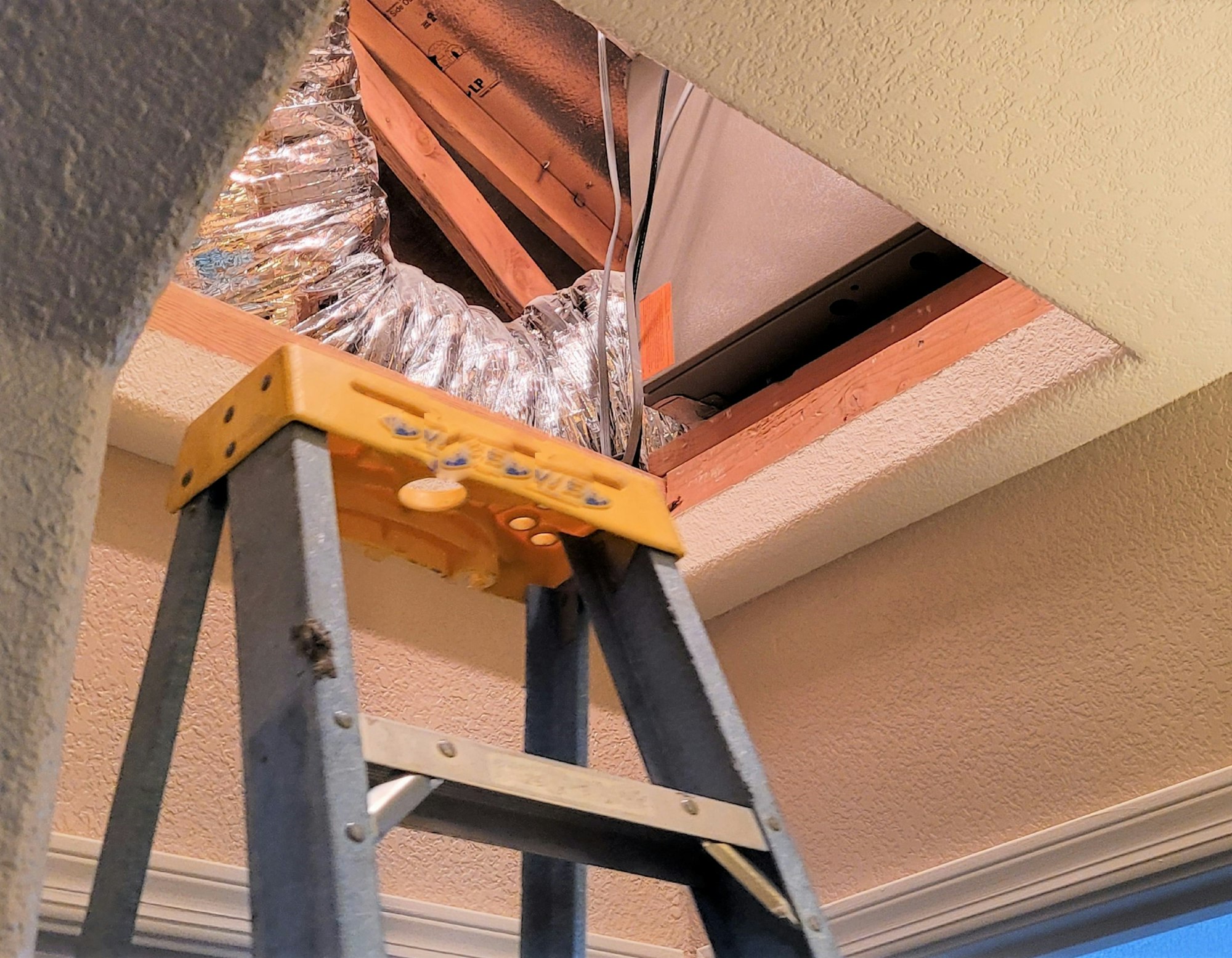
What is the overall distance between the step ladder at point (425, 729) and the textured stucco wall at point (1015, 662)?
22.9 inches

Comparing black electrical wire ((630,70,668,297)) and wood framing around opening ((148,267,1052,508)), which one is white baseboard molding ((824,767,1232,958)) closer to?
wood framing around opening ((148,267,1052,508))

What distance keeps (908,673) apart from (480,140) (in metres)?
1.60

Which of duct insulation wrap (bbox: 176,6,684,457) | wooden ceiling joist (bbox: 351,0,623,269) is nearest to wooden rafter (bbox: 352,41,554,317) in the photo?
wooden ceiling joist (bbox: 351,0,623,269)

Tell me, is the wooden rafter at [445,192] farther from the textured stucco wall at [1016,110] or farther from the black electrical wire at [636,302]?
the textured stucco wall at [1016,110]

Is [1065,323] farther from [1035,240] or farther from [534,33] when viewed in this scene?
[534,33]

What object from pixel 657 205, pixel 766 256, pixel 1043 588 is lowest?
pixel 1043 588

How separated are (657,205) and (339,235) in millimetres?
608

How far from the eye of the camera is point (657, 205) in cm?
171

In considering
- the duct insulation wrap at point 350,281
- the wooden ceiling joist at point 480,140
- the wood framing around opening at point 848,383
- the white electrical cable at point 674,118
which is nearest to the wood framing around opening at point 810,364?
the wood framing around opening at point 848,383

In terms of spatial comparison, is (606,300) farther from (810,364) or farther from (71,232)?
(71,232)

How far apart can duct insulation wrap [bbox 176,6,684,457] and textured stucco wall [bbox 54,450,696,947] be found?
518 mm

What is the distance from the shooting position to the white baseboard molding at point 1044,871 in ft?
3.52

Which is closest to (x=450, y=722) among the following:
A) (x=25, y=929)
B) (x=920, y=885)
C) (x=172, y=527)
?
(x=172, y=527)

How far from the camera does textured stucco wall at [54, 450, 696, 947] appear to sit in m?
1.08
